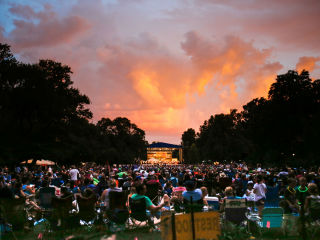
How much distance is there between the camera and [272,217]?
923 centimetres

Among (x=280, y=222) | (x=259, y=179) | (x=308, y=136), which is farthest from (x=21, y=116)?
(x=280, y=222)

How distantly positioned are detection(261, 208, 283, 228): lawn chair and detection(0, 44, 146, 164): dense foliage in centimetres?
3895

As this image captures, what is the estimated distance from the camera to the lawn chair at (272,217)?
9.15 m

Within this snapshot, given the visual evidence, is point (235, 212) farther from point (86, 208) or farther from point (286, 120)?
point (286, 120)

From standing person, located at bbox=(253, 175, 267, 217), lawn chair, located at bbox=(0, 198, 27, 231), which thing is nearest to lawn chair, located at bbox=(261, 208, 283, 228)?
standing person, located at bbox=(253, 175, 267, 217)

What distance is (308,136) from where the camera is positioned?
5112cm

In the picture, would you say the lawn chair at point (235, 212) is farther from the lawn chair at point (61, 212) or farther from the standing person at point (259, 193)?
the standing person at point (259, 193)

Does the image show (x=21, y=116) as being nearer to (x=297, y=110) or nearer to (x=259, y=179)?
(x=297, y=110)

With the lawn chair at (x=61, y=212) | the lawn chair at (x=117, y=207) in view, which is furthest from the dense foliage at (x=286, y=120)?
the lawn chair at (x=61, y=212)

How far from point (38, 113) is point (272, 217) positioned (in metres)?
47.6

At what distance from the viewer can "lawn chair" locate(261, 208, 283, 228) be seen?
30.0 ft

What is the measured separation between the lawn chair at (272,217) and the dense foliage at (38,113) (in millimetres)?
38949

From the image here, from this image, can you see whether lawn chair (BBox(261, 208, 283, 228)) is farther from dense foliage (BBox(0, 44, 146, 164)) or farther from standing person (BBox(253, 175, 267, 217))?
dense foliage (BBox(0, 44, 146, 164))

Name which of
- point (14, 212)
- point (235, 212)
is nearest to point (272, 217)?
point (235, 212)
